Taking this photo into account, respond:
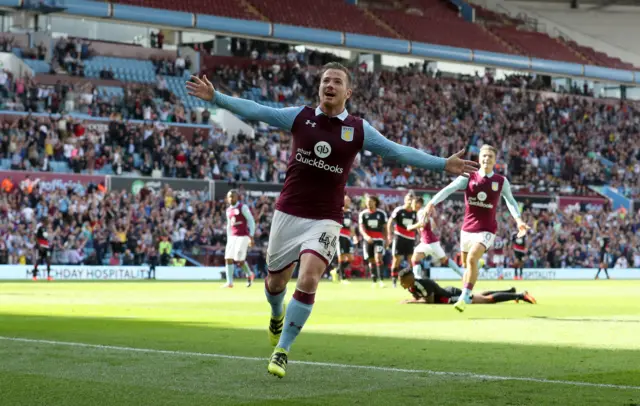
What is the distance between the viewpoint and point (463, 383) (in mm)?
8352

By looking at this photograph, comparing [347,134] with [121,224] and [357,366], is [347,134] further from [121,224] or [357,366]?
[121,224]

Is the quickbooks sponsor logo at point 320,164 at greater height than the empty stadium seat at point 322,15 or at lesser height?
lesser

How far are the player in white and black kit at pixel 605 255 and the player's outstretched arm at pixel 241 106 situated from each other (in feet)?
134

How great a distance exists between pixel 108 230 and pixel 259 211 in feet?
23.0

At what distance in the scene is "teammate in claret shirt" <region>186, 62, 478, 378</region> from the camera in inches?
375

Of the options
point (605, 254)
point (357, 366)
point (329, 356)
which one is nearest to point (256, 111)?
point (357, 366)

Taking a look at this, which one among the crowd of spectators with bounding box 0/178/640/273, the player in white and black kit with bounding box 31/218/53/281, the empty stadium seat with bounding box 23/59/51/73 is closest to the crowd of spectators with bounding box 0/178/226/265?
the crowd of spectators with bounding box 0/178/640/273

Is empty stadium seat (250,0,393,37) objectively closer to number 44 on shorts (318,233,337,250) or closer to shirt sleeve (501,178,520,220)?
shirt sleeve (501,178,520,220)

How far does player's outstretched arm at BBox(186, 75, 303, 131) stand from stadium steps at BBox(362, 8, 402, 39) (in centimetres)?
5048

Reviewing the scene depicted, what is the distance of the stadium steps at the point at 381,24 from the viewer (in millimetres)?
59750

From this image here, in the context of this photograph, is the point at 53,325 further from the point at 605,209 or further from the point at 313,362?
the point at 605,209

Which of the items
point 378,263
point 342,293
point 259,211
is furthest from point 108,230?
point 342,293

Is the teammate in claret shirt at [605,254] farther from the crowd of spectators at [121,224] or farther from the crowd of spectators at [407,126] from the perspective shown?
the crowd of spectators at [121,224]

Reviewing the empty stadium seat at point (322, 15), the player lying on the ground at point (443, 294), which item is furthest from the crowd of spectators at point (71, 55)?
the player lying on the ground at point (443, 294)
